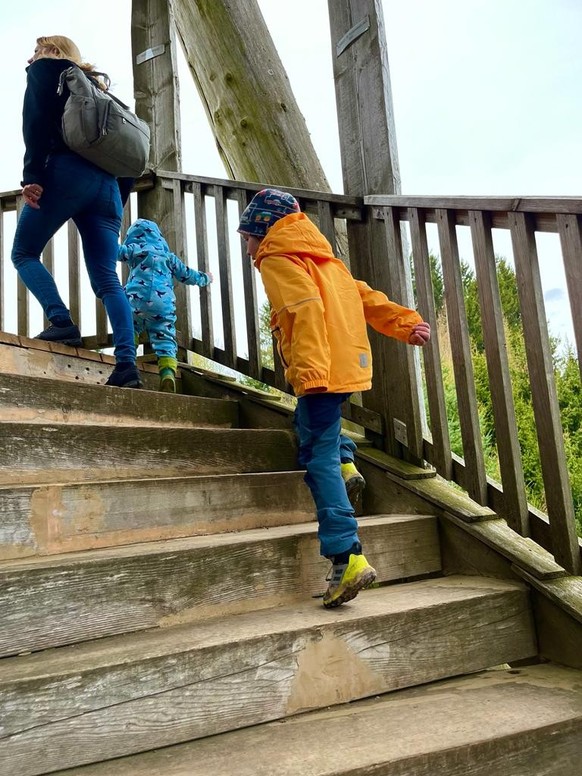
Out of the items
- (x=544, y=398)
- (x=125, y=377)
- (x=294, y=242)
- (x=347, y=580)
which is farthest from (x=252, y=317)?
(x=347, y=580)

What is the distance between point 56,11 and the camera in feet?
32.4

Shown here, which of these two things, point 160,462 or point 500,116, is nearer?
point 160,462

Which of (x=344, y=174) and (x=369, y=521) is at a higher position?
(x=344, y=174)

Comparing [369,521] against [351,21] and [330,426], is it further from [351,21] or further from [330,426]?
[351,21]

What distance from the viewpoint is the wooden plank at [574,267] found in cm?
176

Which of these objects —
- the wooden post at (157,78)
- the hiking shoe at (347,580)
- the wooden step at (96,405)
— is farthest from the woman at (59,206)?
the wooden post at (157,78)

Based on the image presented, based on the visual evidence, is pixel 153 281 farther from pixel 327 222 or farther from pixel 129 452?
pixel 129 452

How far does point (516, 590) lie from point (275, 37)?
12.7 feet

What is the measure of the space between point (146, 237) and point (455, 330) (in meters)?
2.15

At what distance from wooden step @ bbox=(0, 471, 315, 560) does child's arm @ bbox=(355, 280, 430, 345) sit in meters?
0.63

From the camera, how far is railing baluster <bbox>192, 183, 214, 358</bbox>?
3674mm

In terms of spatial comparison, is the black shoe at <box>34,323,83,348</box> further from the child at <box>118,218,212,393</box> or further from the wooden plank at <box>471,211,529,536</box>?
the wooden plank at <box>471,211,529,536</box>

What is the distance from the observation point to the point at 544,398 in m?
1.89

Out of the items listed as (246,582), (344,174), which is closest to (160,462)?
(246,582)
